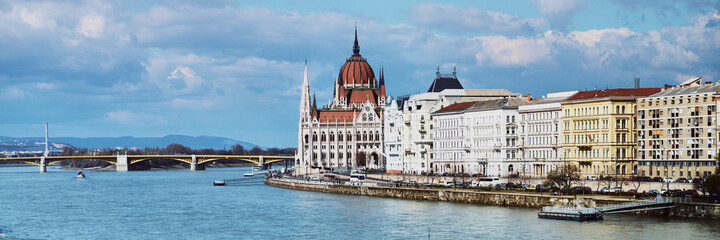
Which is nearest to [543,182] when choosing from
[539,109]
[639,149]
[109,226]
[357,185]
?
[639,149]

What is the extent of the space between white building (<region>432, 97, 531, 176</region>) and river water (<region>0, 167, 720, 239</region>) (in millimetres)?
16924

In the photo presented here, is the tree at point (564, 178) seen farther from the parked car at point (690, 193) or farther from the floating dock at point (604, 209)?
the floating dock at point (604, 209)

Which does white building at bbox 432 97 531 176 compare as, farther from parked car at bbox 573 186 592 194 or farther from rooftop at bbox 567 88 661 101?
parked car at bbox 573 186 592 194

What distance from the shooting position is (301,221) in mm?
77688

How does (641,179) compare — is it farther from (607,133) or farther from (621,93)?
(621,93)

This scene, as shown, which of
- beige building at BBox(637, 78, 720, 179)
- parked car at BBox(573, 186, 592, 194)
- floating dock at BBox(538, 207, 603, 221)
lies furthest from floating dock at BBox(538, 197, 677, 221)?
beige building at BBox(637, 78, 720, 179)

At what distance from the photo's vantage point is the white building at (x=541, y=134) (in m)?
103

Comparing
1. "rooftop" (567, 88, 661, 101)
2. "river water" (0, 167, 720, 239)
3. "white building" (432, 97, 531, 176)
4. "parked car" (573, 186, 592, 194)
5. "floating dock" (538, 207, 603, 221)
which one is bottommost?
"river water" (0, 167, 720, 239)

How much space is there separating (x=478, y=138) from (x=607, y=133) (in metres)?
22.7

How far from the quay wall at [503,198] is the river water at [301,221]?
1189 mm

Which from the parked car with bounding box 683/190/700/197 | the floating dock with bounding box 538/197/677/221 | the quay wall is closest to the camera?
the quay wall

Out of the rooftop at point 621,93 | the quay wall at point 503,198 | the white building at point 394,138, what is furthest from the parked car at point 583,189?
the white building at point 394,138

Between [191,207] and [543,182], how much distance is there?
3105cm

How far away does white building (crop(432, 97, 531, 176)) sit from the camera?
11103cm
